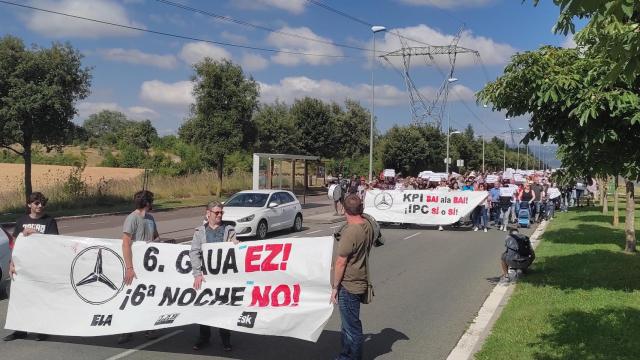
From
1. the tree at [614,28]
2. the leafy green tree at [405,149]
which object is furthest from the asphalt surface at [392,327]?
the leafy green tree at [405,149]

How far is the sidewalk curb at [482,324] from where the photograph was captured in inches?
257

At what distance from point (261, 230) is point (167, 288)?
11.0 m

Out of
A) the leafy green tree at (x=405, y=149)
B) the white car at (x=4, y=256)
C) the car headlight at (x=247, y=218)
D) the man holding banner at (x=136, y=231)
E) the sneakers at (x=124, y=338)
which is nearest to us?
the man holding banner at (x=136, y=231)

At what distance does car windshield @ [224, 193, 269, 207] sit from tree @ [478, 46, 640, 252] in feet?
33.4

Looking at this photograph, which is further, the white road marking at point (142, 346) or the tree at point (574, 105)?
the tree at point (574, 105)

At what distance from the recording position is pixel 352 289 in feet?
18.7

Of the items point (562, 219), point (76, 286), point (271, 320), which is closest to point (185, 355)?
point (271, 320)

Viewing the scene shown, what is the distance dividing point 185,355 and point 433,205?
16.0m

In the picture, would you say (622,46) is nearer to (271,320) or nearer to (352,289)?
(352,289)

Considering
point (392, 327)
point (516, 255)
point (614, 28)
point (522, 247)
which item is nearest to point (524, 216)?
point (522, 247)

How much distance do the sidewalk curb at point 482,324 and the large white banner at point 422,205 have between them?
1051 cm

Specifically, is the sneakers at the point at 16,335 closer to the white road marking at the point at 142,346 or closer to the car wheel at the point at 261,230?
the white road marking at the point at 142,346

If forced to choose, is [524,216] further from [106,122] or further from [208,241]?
[106,122]

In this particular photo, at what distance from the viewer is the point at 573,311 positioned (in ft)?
25.7
